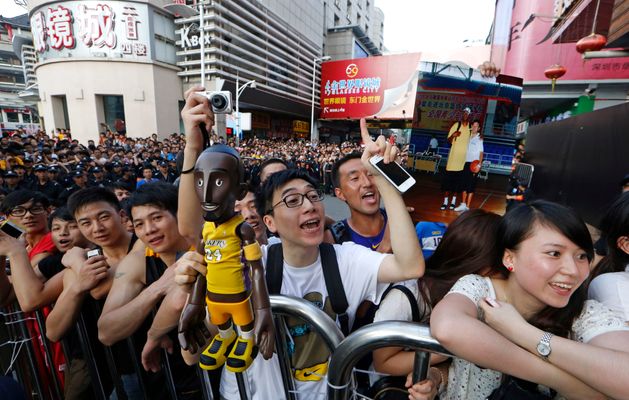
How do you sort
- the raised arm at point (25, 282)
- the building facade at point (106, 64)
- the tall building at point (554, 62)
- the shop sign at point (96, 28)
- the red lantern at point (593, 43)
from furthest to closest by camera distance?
the building facade at point (106, 64) → the shop sign at point (96, 28) → the tall building at point (554, 62) → the red lantern at point (593, 43) → the raised arm at point (25, 282)

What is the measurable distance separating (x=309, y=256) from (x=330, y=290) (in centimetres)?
22

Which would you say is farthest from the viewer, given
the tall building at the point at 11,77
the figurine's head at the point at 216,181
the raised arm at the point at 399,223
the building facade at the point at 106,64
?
the tall building at the point at 11,77

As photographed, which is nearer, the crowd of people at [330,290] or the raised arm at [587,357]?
the raised arm at [587,357]

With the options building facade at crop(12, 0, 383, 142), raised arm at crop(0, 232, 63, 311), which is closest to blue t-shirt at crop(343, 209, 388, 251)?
raised arm at crop(0, 232, 63, 311)

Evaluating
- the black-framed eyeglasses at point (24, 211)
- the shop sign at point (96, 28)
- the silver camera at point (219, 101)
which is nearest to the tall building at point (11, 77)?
the shop sign at point (96, 28)

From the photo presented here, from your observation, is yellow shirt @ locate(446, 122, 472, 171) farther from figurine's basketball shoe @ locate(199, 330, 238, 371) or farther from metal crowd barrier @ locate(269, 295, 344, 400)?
figurine's basketball shoe @ locate(199, 330, 238, 371)

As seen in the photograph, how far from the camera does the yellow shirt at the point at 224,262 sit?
44.9 inches

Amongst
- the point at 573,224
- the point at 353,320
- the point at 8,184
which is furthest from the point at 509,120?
the point at 8,184

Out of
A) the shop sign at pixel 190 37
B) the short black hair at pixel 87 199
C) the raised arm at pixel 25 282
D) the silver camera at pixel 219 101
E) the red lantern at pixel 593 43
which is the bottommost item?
the raised arm at pixel 25 282

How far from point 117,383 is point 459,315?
1923 millimetres

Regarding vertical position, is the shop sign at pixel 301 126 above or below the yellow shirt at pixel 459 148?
above

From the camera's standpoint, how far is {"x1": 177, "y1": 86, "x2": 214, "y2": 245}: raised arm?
1.27 metres

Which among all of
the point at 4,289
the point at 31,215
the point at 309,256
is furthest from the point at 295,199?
the point at 31,215

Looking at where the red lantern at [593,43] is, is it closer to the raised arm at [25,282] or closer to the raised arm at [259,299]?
the raised arm at [259,299]
